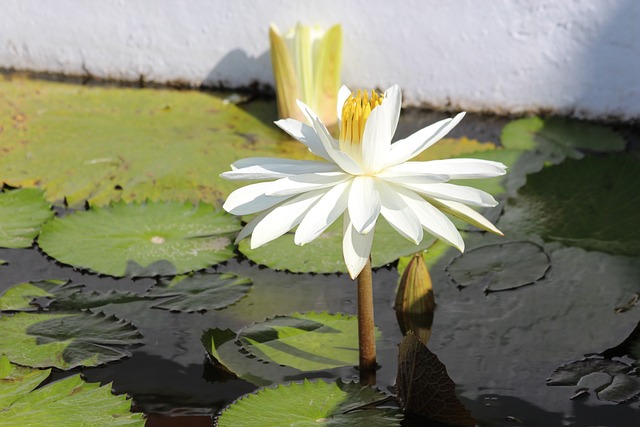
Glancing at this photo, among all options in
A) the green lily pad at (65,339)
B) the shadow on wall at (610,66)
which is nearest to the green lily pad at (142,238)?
the green lily pad at (65,339)

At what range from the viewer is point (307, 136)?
1396mm

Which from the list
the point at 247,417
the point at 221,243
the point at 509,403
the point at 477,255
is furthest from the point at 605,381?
the point at 221,243

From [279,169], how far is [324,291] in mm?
487

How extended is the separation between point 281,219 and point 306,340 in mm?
373

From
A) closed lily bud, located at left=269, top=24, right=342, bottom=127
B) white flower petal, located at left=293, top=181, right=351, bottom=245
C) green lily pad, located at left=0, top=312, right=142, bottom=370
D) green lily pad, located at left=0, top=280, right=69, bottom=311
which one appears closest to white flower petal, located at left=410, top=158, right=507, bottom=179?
white flower petal, located at left=293, top=181, right=351, bottom=245

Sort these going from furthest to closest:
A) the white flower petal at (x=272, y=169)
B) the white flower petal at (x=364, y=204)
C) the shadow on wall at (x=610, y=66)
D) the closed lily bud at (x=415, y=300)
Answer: the shadow on wall at (x=610, y=66) → the closed lily bud at (x=415, y=300) → the white flower petal at (x=272, y=169) → the white flower petal at (x=364, y=204)

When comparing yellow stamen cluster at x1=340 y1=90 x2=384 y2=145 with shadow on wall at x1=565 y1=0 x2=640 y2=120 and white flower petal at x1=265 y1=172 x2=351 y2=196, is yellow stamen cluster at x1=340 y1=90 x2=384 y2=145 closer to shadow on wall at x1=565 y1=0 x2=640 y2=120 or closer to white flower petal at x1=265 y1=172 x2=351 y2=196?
white flower petal at x1=265 y1=172 x2=351 y2=196

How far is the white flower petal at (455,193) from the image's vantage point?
4.04 feet

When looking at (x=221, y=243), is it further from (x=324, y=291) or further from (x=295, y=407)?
(x=295, y=407)

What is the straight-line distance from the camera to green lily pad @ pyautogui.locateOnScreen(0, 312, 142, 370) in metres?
1.50

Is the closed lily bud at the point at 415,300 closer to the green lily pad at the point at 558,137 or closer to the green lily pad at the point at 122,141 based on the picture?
the green lily pad at the point at 122,141

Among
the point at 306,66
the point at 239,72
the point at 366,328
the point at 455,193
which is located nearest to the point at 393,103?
the point at 455,193

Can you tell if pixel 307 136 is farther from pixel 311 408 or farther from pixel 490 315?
pixel 490 315

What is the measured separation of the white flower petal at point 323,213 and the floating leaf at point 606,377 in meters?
0.51
